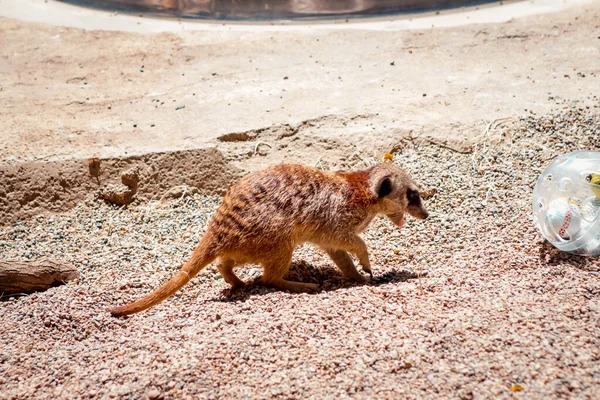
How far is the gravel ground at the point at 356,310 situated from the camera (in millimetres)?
2783

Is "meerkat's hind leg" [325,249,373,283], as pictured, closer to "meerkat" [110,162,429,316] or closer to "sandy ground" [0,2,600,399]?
"meerkat" [110,162,429,316]

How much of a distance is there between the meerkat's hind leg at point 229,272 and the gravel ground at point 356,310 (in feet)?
0.45

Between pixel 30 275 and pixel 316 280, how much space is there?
214cm

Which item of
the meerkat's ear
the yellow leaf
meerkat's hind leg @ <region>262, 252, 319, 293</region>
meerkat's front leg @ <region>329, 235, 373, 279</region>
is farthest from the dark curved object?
the yellow leaf

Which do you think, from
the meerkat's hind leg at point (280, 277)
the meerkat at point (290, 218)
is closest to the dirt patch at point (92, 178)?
the meerkat at point (290, 218)

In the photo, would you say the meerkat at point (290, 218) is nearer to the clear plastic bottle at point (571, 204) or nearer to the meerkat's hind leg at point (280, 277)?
the meerkat's hind leg at point (280, 277)

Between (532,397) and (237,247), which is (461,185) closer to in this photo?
(237,247)

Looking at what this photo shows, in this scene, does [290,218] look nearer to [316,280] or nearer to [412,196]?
[316,280]

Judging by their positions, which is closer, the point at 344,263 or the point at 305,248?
the point at 344,263

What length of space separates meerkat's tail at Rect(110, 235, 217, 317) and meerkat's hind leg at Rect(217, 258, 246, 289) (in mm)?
270

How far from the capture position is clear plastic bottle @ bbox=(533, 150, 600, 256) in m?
3.89

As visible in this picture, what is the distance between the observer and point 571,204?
3.91 meters

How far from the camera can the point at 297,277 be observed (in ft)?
15.1

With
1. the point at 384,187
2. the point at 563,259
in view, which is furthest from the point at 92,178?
the point at 563,259
